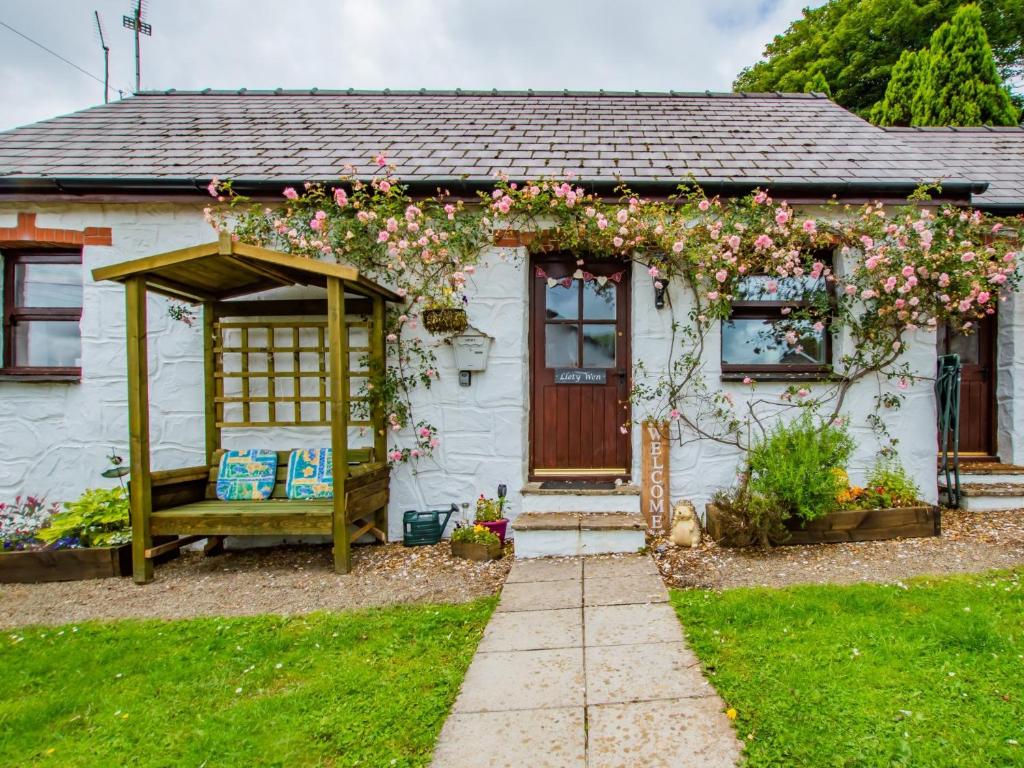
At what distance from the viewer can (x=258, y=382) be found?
463cm

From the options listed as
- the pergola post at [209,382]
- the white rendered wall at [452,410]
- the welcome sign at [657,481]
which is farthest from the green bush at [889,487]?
the pergola post at [209,382]

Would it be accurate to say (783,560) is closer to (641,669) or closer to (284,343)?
(641,669)

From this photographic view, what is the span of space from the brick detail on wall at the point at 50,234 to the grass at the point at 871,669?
5.45 meters

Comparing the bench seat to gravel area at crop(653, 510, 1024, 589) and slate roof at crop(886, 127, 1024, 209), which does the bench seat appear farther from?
slate roof at crop(886, 127, 1024, 209)

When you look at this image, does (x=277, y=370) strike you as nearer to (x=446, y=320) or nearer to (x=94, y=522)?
(x=446, y=320)

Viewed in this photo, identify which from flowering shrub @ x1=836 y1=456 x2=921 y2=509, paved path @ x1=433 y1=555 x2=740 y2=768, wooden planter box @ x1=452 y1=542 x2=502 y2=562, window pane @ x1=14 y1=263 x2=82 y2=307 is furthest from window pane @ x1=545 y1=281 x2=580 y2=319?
window pane @ x1=14 y1=263 x2=82 y2=307

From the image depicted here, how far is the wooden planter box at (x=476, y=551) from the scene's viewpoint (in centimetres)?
403

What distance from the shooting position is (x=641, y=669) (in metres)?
2.23

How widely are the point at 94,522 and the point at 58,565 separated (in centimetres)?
36

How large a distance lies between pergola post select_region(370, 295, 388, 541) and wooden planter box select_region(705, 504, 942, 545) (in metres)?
2.80

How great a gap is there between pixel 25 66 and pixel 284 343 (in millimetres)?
12392

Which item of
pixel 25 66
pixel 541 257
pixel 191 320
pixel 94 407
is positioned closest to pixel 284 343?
pixel 191 320

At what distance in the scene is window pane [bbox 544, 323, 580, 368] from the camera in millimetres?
4836

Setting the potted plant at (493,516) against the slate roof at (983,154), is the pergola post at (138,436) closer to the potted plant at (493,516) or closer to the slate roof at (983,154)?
the potted plant at (493,516)
